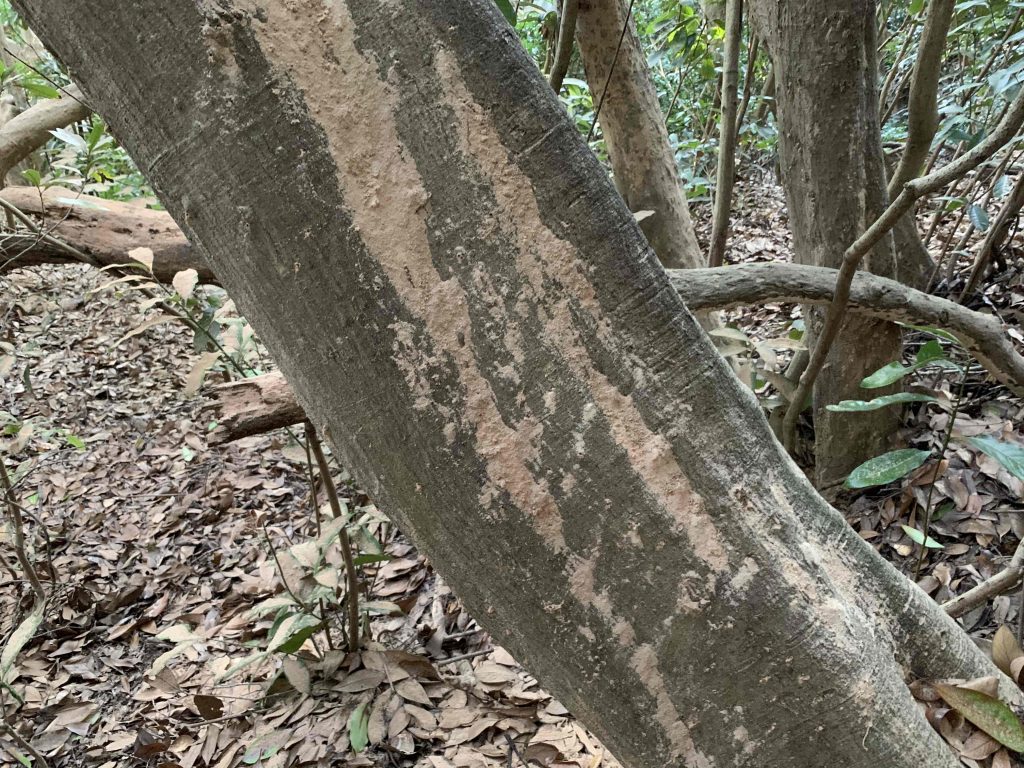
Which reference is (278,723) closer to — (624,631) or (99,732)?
(99,732)

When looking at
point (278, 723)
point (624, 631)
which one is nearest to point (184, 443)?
point (278, 723)

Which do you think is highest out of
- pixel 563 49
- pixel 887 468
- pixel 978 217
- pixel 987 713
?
pixel 563 49

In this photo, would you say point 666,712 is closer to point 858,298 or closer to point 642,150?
point 858,298

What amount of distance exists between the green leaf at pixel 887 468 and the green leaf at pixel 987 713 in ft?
1.83

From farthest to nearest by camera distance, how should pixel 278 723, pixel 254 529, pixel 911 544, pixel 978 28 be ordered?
1. pixel 978 28
2. pixel 254 529
3. pixel 911 544
4. pixel 278 723

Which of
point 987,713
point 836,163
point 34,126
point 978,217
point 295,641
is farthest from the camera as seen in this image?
point 34,126

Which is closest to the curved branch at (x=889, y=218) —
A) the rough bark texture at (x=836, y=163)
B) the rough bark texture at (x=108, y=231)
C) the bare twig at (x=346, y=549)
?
the rough bark texture at (x=836, y=163)

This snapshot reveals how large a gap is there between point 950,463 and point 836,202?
832 mm

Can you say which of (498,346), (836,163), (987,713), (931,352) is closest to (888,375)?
(931,352)

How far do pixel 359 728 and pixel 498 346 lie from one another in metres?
1.21

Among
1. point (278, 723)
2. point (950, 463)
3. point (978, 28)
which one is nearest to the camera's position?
point (278, 723)

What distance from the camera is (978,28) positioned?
344cm

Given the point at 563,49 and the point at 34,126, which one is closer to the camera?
the point at 563,49

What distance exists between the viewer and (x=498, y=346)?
0.64m
